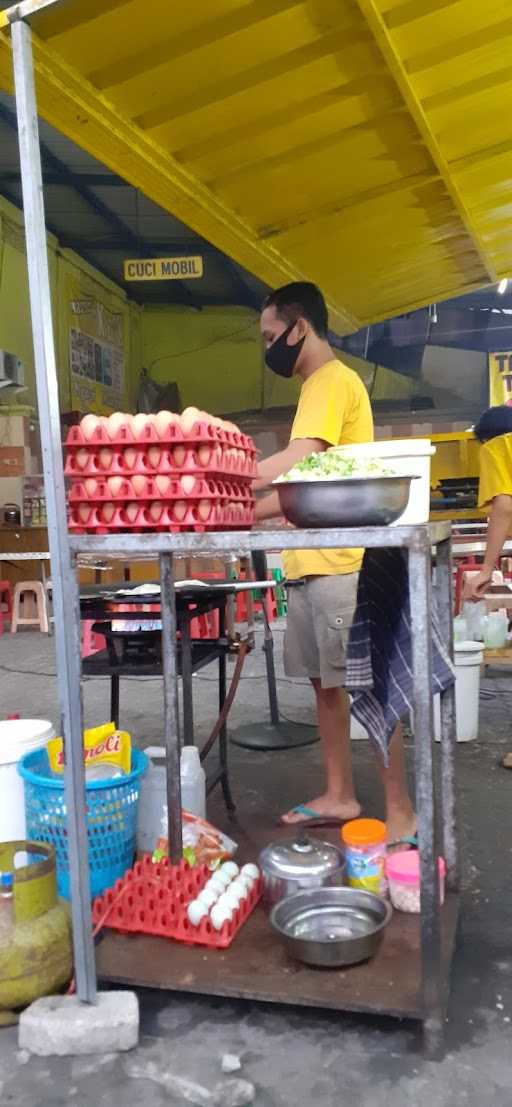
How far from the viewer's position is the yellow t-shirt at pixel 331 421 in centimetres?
284

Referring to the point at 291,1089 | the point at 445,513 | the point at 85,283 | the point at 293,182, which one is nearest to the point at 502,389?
the point at 445,513

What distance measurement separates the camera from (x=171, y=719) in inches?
95.3

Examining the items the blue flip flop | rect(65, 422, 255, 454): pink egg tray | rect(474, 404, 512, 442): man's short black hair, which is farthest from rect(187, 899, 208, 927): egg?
rect(474, 404, 512, 442): man's short black hair

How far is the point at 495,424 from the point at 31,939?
3.72m

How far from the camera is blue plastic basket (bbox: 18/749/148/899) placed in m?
2.42

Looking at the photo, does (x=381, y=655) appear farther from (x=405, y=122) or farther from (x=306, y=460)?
(x=405, y=122)

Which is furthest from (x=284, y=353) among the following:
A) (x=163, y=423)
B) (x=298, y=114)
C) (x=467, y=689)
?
(x=467, y=689)

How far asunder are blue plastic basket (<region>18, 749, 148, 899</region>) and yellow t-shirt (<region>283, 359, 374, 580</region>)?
3.10ft

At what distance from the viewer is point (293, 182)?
3332mm

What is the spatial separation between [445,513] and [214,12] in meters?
6.18

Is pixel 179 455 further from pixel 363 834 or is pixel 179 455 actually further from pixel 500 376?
pixel 500 376

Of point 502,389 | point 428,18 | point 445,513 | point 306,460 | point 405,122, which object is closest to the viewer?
point 306,460

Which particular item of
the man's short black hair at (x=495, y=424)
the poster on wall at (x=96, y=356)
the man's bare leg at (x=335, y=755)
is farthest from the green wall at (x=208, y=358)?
the man's bare leg at (x=335, y=755)

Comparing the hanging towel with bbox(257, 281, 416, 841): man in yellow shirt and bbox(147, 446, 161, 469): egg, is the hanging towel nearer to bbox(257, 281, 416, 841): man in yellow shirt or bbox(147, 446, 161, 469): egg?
bbox(257, 281, 416, 841): man in yellow shirt
